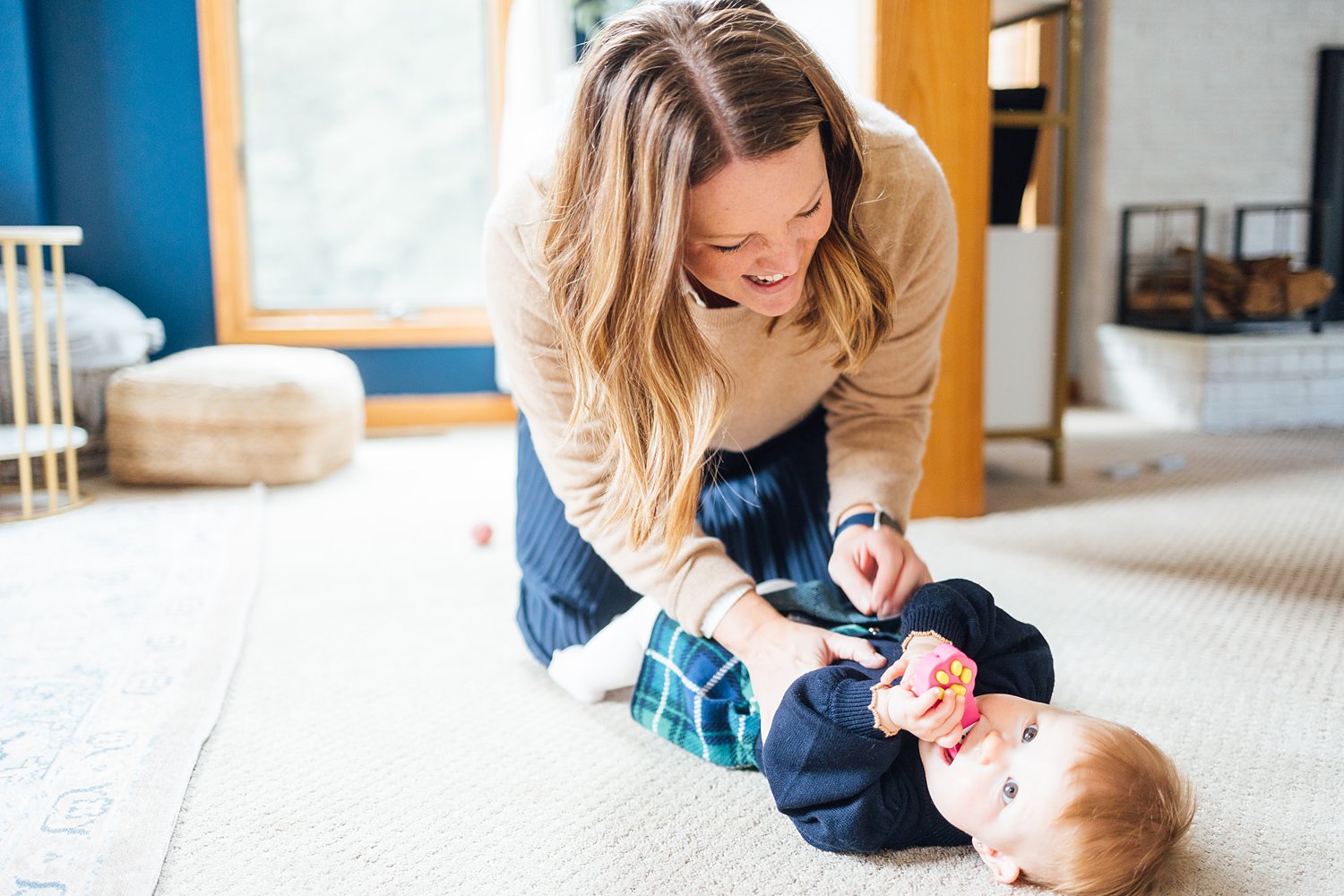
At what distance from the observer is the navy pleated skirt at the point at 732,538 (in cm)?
127

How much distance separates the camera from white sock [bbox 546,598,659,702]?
3.90ft

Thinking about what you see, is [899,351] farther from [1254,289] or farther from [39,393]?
[1254,289]

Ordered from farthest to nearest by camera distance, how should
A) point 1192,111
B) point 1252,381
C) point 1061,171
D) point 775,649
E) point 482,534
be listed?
point 1192,111, point 1252,381, point 1061,171, point 482,534, point 775,649

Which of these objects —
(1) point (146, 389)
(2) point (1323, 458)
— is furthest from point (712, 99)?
(2) point (1323, 458)

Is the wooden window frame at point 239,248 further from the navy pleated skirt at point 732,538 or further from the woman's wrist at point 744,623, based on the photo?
the woman's wrist at point 744,623

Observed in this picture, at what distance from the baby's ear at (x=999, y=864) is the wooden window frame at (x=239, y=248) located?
8.85 ft

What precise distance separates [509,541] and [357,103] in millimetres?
1978

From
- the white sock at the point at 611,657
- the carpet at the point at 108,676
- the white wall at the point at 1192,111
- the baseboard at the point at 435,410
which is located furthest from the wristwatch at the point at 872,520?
the white wall at the point at 1192,111

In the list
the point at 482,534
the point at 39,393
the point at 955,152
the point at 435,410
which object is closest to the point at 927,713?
the point at 482,534

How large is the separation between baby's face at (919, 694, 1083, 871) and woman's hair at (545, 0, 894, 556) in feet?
1.02

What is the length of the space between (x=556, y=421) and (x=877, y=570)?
14.4 inches

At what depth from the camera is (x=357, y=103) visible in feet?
11.1

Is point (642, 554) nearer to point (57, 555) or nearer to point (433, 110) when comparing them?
point (57, 555)

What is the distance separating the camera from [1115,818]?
0.77 metres
